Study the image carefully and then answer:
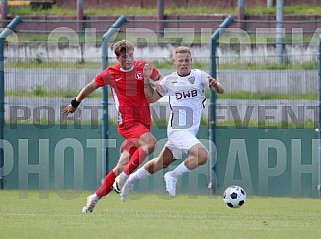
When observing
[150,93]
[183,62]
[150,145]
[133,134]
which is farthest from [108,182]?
[183,62]

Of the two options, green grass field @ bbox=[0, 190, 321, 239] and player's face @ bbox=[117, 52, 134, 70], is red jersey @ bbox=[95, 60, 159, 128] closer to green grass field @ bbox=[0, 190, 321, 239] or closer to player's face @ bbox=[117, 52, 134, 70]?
player's face @ bbox=[117, 52, 134, 70]

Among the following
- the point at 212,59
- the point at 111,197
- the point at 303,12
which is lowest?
the point at 111,197

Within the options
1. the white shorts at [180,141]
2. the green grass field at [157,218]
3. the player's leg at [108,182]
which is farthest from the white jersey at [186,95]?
the green grass field at [157,218]

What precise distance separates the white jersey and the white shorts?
0.10 metres

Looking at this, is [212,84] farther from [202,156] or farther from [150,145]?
[150,145]

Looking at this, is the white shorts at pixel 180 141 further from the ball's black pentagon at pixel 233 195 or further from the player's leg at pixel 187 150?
the ball's black pentagon at pixel 233 195

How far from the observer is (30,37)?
17984 millimetres

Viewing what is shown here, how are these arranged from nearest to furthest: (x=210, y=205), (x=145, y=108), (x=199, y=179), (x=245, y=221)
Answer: (x=245, y=221) < (x=145, y=108) < (x=210, y=205) < (x=199, y=179)

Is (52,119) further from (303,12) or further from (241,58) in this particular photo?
(303,12)

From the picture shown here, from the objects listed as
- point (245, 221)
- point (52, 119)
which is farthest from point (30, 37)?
point (245, 221)

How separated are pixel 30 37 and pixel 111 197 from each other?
3900mm

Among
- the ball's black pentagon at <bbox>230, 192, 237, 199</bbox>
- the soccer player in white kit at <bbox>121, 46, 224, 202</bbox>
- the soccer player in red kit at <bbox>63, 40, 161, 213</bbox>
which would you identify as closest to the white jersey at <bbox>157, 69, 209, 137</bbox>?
the soccer player in white kit at <bbox>121, 46, 224, 202</bbox>

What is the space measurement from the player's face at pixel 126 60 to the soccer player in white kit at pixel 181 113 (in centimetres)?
23

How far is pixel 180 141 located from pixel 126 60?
4.26 ft
